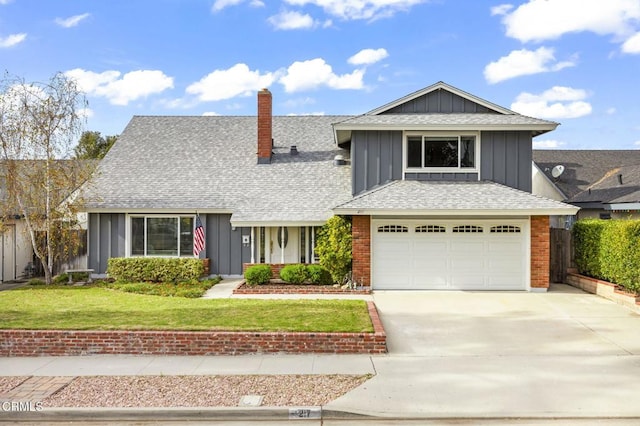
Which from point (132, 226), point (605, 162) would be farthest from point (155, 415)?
point (605, 162)

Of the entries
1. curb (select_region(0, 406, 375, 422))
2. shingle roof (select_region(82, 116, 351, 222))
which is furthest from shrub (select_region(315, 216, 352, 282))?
curb (select_region(0, 406, 375, 422))

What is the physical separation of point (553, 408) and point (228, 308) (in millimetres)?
7440

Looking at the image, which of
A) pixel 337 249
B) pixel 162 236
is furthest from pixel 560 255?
pixel 162 236

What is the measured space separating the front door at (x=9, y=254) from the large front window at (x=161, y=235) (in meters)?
4.48

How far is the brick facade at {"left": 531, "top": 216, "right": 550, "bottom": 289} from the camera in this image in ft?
47.6

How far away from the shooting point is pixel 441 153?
16438mm

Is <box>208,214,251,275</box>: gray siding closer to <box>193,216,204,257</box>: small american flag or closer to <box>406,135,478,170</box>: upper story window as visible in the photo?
<box>193,216,204,257</box>: small american flag

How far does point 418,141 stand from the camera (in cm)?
1645

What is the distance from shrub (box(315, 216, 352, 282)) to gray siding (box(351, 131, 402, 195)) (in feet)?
6.71

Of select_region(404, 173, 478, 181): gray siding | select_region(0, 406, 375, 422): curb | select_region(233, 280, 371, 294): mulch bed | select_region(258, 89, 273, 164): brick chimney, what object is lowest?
select_region(0, 406, 375, 422): curb

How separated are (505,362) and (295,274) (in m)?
8.16

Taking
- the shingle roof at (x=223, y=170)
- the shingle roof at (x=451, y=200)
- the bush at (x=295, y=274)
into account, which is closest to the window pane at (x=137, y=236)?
the shingle roof at (x=223, y=170)

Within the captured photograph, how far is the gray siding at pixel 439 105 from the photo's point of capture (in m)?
17.1

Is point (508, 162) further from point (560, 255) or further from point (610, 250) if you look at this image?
point (610, 250)
